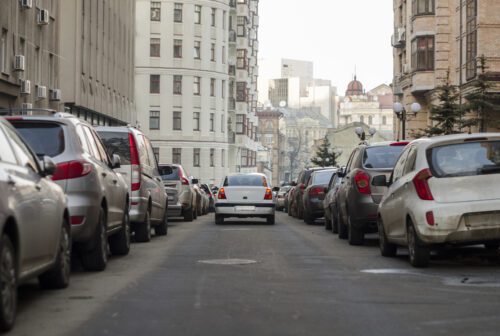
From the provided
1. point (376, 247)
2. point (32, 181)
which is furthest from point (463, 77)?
point (32, 181)

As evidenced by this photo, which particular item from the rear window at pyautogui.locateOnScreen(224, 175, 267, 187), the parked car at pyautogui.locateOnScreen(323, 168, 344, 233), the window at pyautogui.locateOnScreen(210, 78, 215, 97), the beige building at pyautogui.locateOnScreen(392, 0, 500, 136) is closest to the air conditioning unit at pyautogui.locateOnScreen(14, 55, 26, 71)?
the rear window at pyautogui.locateOnScreen(224, 175, 267, 187)

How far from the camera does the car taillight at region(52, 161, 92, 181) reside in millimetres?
11414

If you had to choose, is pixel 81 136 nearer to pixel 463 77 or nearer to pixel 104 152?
pixel 104 152

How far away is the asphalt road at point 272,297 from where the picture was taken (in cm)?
760

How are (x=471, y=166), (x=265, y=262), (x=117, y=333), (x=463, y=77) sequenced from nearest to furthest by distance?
(x=117, y=333), (x=471, y=166), (x=265, y=262), (x=463, y=77)

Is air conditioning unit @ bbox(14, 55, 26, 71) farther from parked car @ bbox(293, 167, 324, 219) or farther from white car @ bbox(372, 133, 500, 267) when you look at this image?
white car @ bbox(372, 133, 500, 267)

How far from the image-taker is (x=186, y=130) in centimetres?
9188

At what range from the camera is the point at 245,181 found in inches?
1188

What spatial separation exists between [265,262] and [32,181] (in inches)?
222

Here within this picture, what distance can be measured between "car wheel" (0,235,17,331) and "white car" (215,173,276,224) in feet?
71.2

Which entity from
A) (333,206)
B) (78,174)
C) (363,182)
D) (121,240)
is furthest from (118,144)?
(78,174)

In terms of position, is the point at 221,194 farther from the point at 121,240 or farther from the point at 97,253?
the point at 97,253

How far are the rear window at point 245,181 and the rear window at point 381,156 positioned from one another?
40.2ft

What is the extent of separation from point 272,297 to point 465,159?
159 inches
